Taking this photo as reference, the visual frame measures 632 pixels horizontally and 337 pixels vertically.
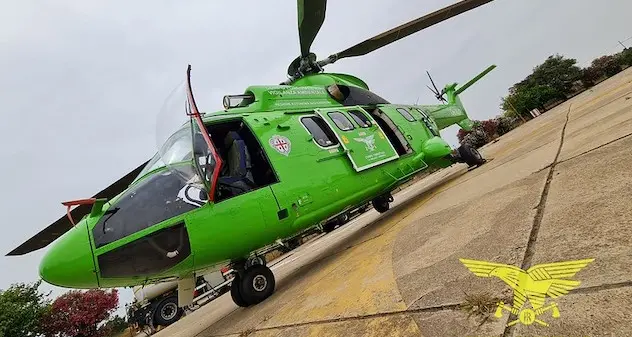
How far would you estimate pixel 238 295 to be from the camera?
14.7 feet

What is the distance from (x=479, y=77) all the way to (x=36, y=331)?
20.0m

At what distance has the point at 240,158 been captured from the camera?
4758 mm

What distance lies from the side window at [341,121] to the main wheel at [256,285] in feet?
8.79

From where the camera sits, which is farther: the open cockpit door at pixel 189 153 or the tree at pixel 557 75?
the tree at pixel 557 75

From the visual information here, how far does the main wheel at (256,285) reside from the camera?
4.42 metres

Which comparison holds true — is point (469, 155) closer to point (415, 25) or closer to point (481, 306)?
point (415, 25)

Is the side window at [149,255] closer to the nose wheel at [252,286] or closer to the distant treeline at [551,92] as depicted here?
the nose wheel at [252,286]

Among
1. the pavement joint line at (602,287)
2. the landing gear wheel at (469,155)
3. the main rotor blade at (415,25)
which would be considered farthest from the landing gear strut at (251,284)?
the landing gear wheel at (469,155)

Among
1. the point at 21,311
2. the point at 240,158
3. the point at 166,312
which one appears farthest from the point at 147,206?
the point at 21,311

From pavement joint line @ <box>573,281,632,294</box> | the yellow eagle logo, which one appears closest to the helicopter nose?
the yellow eagle logo

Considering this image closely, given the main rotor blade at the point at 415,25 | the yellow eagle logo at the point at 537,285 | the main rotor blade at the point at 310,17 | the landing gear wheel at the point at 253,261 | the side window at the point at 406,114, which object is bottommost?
the yellow eagle logo at the point at 537,285

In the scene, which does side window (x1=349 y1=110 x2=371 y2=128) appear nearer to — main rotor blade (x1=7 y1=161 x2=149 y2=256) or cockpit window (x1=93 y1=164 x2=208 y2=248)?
cockpit window (x1=93 y1=164 x2=208 y2=248)

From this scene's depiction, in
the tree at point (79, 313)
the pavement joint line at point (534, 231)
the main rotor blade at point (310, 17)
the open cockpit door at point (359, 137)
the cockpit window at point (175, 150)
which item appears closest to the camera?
the pavement joint line at point (534, 231)

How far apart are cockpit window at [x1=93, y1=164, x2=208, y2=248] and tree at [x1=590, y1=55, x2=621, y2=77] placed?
38.6m
